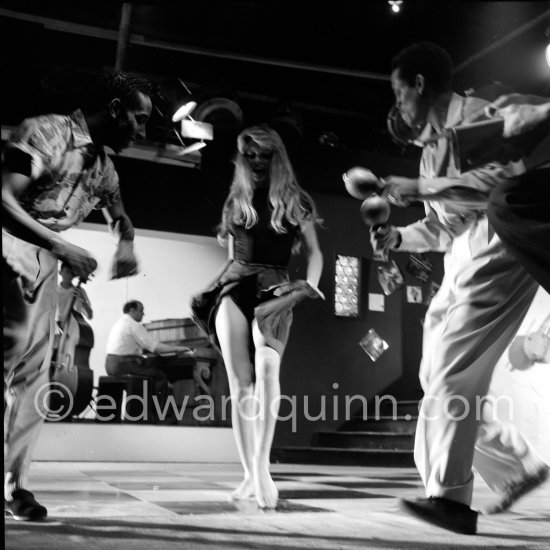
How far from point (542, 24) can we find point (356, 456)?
1471 millimetres

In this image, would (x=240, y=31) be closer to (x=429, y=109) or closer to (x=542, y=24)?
(x=429, y=109)

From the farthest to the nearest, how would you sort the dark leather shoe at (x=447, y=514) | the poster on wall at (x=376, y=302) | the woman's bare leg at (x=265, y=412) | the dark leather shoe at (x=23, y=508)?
the poster on wall at (x=376, y=302) < the woman's bare leg at (x=265, y=412) < the dark leather shoe at (x=447, y=514) < the dark leather shoe at (x=23, y=508)

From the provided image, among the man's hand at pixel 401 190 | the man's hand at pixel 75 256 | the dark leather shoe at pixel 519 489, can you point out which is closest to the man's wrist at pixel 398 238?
the man's hand at pixel 401 190

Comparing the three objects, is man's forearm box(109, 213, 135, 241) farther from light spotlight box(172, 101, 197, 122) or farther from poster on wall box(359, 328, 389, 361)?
poster on wall box(359, 328, 389, 361)

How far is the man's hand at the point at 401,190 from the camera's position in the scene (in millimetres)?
1988

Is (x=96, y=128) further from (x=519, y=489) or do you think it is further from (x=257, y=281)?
(x=519, y=489)

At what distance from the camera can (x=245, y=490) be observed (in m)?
2.15

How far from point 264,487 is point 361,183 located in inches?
37.9

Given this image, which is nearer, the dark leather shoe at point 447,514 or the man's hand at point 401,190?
the dark leather shoe at point 447,514

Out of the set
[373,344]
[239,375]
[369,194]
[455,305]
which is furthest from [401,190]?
[239,375]

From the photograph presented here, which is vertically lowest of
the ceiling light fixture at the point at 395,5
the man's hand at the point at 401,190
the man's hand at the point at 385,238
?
the man's hand at the point at 385,238

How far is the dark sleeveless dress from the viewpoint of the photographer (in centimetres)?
215

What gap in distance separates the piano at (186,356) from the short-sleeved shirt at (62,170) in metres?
0.43

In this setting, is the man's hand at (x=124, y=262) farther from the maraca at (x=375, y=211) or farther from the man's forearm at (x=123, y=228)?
the maraca at (x=375, y=211)
